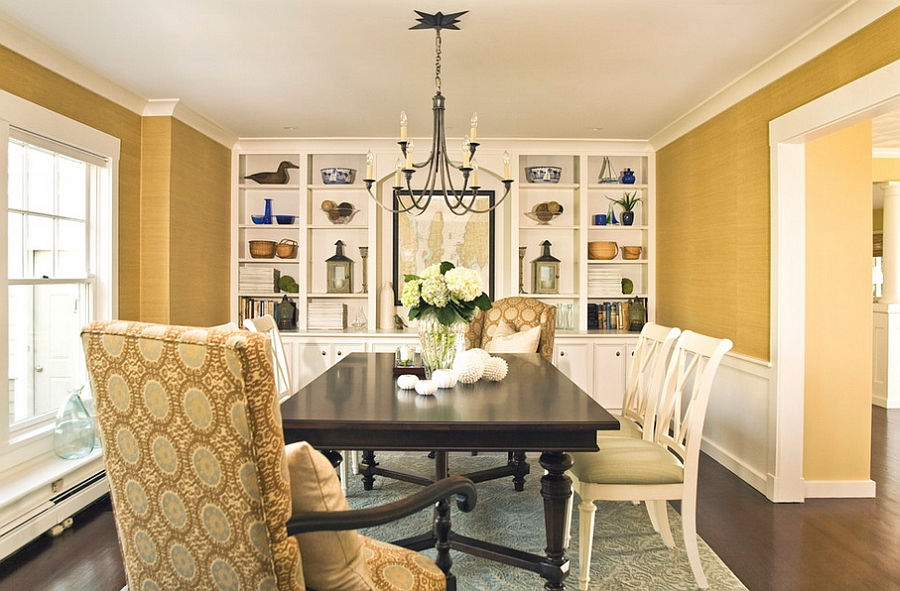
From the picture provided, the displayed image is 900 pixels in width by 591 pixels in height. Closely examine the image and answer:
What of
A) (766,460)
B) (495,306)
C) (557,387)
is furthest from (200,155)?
(766,460)

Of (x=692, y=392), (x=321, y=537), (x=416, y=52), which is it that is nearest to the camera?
(x=321, y=537)

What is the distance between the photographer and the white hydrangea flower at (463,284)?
102 inches

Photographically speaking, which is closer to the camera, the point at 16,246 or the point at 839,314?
the point at 16,246

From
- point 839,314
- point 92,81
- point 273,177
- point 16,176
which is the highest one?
point 92,81

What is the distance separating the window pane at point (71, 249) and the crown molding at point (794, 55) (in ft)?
13.4

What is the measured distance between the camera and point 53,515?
2.95 metres

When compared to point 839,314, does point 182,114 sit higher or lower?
higher

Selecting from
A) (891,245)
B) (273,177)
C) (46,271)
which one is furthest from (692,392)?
(891,245)

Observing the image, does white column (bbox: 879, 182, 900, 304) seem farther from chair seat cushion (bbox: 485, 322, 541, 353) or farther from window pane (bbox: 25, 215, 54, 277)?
window pane (bbox: 25, 215, 54, 277)

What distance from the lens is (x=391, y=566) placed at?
1.56 meters

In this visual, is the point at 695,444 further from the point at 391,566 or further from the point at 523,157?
the point at 523,157

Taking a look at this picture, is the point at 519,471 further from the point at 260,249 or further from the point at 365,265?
the point at 260,249

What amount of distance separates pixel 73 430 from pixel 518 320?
2.87 meters

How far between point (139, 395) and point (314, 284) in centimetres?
446
